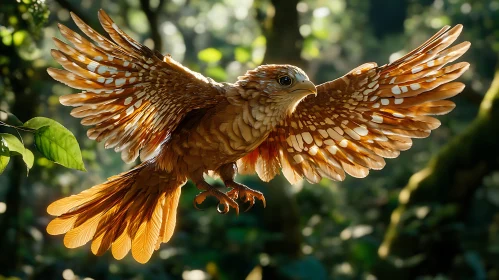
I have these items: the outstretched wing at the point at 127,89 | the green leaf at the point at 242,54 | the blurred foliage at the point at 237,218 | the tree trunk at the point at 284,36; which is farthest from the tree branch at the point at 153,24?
the outstretched wing at the point at 127,89

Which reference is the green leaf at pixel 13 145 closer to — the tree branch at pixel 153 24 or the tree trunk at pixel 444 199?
the tree branch at pixel 153 24

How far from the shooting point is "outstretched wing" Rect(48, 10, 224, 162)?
4.57 ft

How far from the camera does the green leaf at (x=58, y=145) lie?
4.27 feet

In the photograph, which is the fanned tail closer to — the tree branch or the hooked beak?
the hooked beak

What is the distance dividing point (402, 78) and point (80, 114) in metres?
1.03

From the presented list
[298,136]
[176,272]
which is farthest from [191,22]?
[298,136]

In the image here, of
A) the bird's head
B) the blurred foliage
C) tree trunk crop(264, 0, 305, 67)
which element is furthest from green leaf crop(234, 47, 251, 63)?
the bird's head

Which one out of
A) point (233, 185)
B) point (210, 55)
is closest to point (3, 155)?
point (233, 185)

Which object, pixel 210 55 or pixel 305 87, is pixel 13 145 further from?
pixel 210 55

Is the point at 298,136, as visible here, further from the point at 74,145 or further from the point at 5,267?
the point at 5,267

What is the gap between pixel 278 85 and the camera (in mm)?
1431

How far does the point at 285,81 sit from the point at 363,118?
460mm

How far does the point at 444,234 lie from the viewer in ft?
17.0

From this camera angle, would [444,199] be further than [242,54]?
Yes
